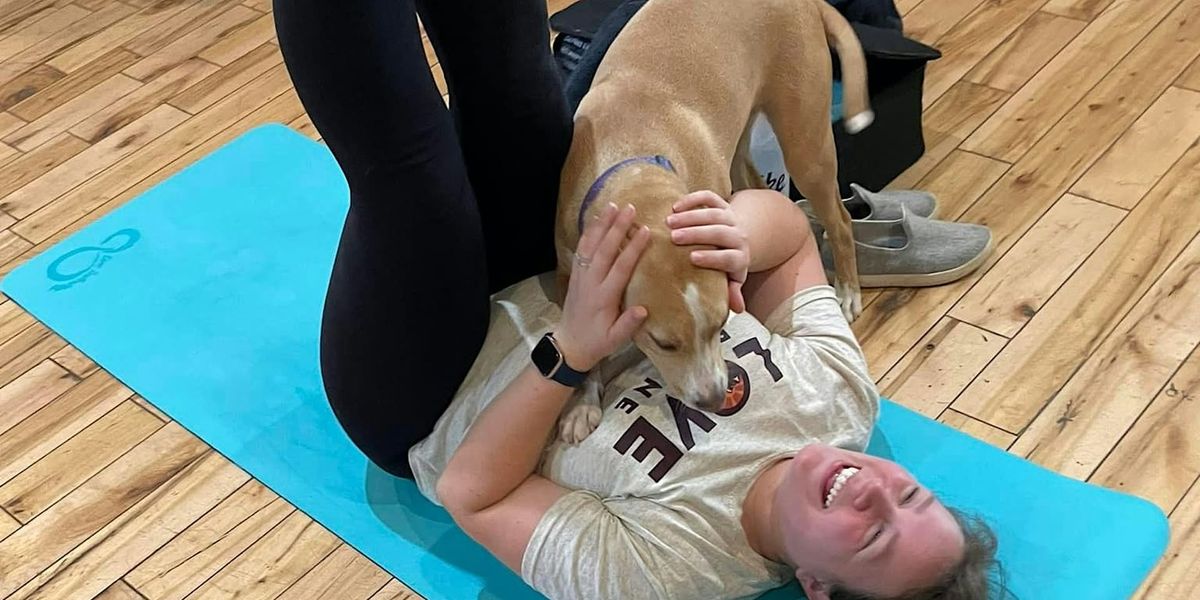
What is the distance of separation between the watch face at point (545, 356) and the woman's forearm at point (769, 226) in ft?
1.08

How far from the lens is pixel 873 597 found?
1.38m

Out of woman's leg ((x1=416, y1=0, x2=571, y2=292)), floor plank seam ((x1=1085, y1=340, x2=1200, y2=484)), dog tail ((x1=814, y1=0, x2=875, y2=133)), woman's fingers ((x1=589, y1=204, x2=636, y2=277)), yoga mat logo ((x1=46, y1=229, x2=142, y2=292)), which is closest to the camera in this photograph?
woman's fingers ((x1=589, y1=204, x2=636, y2=277))

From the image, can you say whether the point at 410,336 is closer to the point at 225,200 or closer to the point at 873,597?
the point at 873,597

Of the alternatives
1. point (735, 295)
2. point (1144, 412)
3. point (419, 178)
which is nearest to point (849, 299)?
point (1144, 412)

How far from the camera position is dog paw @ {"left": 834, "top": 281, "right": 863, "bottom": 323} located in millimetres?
2164

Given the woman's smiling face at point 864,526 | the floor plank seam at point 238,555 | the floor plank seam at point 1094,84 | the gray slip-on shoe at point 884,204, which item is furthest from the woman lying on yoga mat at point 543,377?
the floor plank seam at point 1094,84

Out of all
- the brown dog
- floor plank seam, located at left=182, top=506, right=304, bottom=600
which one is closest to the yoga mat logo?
floor plank seam, located at left=182, top=506, right=304, bottom=600

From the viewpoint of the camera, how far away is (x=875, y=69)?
91.3 inches

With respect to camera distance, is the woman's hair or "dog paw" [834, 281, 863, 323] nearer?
the woman's hair

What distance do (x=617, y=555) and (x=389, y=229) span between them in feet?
1.66

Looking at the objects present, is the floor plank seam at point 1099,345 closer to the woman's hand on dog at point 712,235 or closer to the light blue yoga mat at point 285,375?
the light blue yoga mat at point 285,375

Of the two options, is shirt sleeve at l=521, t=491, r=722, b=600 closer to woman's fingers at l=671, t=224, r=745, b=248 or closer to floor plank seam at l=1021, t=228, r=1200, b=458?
woman's fingers at l=671, t=224, r=745, b=248

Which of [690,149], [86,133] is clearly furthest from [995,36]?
[86,133]

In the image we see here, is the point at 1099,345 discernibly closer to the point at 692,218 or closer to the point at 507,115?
the point at 692,218
